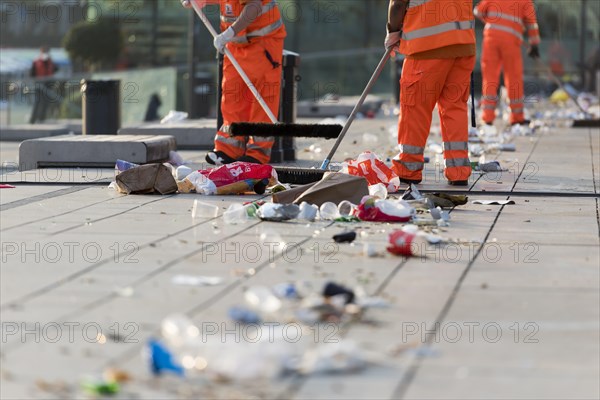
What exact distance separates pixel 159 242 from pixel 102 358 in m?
2.59

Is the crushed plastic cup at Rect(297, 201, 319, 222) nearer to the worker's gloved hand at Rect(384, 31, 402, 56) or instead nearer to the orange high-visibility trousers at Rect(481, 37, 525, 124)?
the worker's gloved hand at Rect(384, 31, 402, 56)

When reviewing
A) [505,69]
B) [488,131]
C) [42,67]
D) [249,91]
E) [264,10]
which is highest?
[264,10]

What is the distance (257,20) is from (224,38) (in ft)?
1.09

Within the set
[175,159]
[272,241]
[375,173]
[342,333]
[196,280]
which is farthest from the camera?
[175,159]

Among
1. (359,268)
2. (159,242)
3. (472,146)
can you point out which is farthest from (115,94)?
(359,268)

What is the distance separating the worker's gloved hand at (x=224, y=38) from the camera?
454 inches

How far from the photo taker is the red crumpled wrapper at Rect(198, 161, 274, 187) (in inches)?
391

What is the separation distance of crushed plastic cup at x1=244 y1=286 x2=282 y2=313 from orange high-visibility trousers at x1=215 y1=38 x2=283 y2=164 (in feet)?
19.3

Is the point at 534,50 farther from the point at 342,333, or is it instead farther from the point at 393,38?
the point at 342,333

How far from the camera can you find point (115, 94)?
16219 mm

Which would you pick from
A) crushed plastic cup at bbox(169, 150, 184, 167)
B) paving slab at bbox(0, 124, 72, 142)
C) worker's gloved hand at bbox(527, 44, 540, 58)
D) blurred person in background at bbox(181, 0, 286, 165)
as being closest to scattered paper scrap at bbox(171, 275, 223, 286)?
blurred person in background at bbox(181, 0, 286, 165)

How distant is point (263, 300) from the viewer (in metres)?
5.53

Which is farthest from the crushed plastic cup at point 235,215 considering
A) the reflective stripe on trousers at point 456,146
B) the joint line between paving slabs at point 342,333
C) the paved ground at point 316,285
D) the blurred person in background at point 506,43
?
the blurred person in background at point 506,43

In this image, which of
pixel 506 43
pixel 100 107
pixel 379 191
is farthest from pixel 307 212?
pixel 506 43
